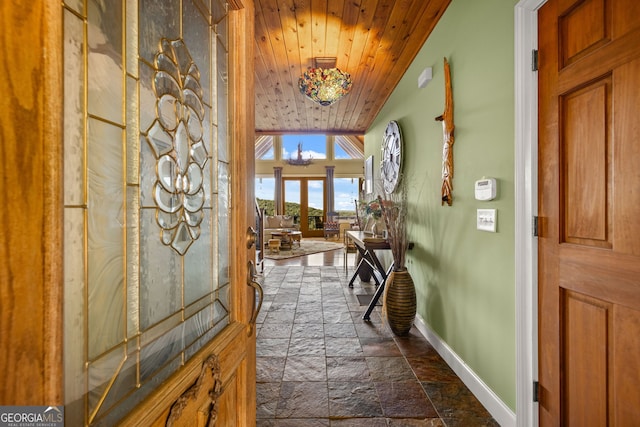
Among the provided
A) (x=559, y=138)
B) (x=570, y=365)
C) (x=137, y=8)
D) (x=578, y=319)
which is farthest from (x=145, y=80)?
(x=570, y=365)

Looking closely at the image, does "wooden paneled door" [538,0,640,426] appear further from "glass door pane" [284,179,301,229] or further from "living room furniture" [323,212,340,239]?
"glass door pane" [284,179,301,229]

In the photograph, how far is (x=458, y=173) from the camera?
83.4 inches

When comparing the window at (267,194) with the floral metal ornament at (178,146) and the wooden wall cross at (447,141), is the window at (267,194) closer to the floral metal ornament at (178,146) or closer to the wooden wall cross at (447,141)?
the wooden wall cross at (447,141)

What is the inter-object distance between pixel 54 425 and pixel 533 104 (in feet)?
6.03

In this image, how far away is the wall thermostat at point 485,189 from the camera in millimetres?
1660

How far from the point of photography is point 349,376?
2111 mm

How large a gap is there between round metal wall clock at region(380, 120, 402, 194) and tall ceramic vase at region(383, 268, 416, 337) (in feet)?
4.23

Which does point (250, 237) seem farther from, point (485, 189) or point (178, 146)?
point (485, 189)

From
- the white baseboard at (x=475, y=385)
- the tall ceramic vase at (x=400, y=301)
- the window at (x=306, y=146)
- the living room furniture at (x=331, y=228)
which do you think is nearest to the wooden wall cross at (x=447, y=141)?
the tall ceramic vase at (x=400, y=301)

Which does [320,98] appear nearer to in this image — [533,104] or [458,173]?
[458,173]

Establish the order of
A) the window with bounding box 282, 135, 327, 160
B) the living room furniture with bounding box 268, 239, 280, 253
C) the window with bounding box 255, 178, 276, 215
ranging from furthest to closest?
the window with bounding box 255, 178, 276, 215 < the window with bounding box 282, 135, 327, 160 < the living room furniture with bounding box 268, 239, 280, 253

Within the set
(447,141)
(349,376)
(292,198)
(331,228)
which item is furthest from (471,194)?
(292,198)

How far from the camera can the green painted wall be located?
1590 millimetres

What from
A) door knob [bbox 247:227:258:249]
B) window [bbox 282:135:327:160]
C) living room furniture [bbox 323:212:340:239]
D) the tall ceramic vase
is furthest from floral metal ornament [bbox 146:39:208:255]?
window [bbox 282:135:327:160]
